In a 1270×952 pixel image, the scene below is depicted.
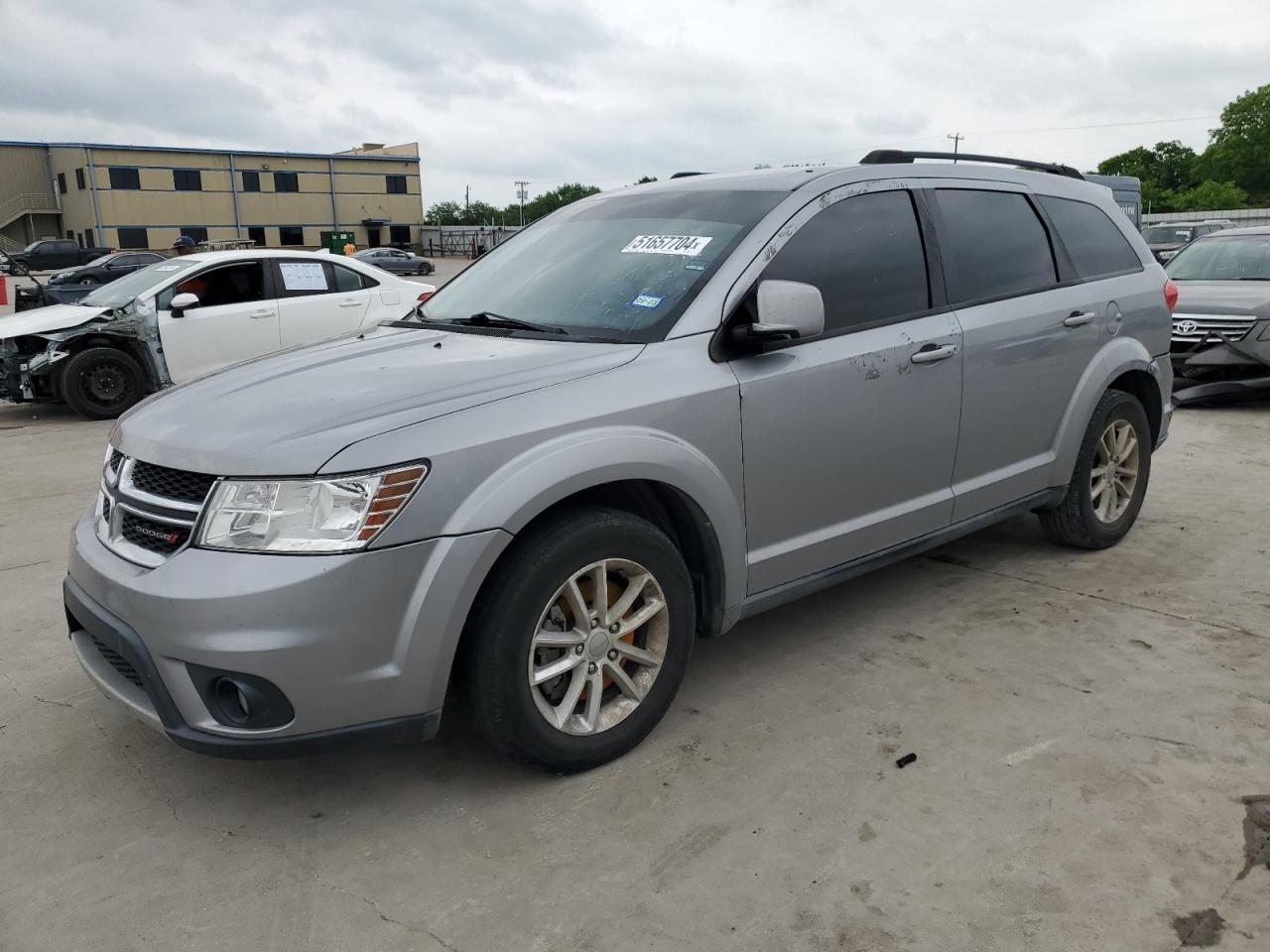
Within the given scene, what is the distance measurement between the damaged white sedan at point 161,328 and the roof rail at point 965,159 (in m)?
6.54

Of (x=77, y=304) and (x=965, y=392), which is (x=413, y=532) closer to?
(x=965, y=392)

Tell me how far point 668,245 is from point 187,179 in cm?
6716

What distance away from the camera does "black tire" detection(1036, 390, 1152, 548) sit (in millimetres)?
4613

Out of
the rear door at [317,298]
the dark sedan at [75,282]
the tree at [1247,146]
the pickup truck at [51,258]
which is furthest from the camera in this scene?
the tree at [1247,146]

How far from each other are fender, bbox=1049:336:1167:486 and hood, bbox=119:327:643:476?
2.27m

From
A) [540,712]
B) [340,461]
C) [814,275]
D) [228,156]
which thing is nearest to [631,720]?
[540,712]

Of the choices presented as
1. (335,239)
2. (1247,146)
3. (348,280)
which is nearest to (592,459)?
(348,280)

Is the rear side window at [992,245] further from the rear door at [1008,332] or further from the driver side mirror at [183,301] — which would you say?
Answer: the driver side mirror at [183,301]

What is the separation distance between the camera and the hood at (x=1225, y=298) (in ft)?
28.0

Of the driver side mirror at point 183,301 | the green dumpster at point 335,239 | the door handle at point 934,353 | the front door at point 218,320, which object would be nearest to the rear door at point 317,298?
the front door at point 218,320

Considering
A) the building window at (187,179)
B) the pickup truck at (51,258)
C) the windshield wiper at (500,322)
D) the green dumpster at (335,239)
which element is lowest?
the windshield wiper at (500,322)

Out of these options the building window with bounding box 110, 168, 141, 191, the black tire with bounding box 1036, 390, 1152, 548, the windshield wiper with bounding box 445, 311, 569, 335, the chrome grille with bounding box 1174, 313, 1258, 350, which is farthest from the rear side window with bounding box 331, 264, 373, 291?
the building window with bounding box 110, 168, 141, 191

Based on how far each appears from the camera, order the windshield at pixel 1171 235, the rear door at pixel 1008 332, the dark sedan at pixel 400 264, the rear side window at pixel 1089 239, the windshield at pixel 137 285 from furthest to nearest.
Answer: the dark sedan at pixel 400 264 → the windshield at pixel 1171 235 → the windshield at pixel 137 285 → the rear side window at pixel 1089 239 → the rear door at pixel 1008 332

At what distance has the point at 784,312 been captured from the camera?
309 cm
